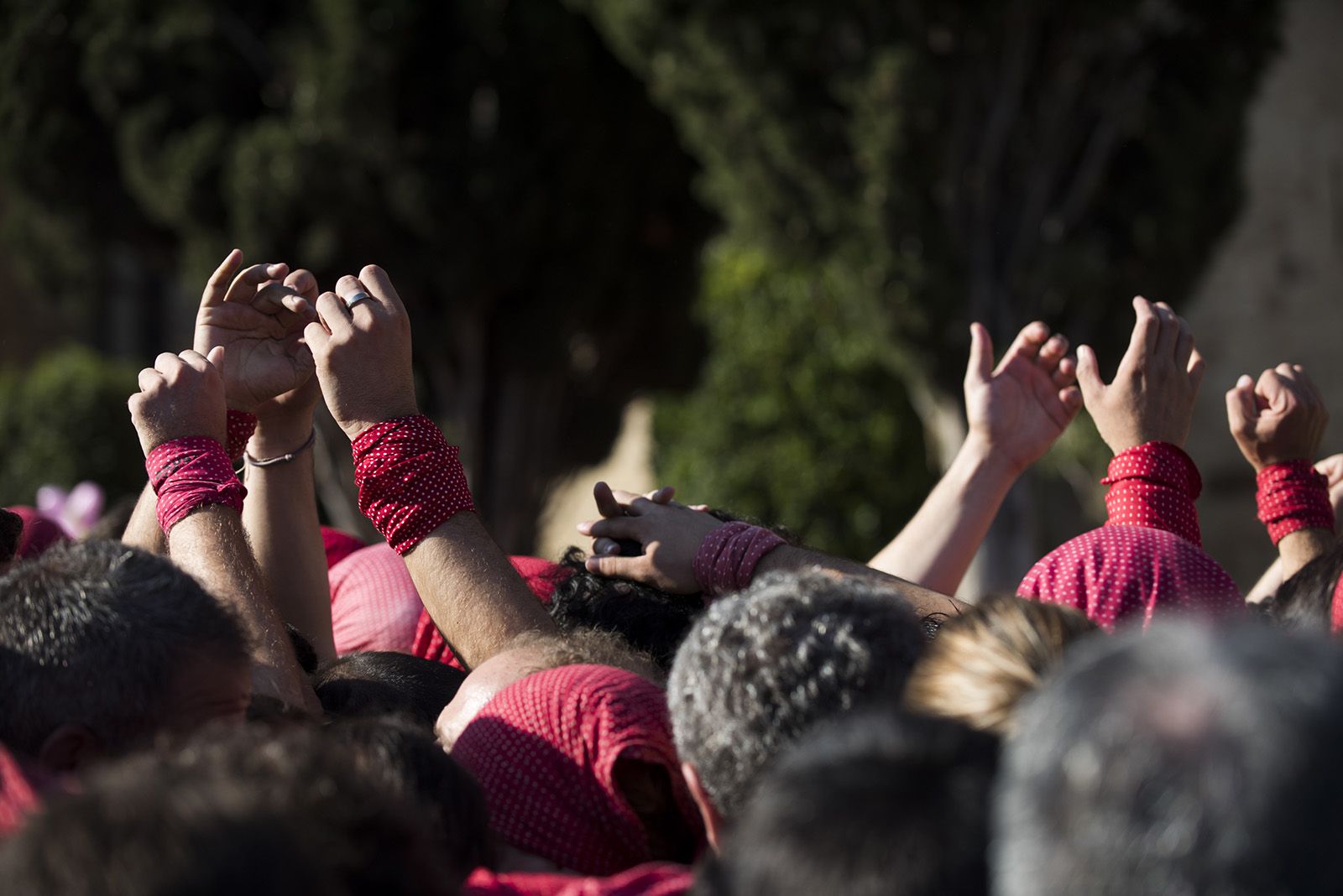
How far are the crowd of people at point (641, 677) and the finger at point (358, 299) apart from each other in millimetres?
14

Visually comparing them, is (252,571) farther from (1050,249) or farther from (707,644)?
(1050,249)

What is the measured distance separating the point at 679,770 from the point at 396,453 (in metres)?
0.76

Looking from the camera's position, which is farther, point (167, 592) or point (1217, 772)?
point (167, 592)

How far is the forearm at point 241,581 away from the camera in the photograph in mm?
2140

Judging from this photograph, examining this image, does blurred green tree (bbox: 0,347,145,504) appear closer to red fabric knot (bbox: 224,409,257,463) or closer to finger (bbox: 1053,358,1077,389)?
red fabric knot (bbox: 224,409,257,463)

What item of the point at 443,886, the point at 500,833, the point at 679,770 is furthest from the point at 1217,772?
the point at 500,833

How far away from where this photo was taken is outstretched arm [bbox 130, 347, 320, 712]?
215 cm

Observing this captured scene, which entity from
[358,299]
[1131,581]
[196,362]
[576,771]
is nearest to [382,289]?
[358,299]

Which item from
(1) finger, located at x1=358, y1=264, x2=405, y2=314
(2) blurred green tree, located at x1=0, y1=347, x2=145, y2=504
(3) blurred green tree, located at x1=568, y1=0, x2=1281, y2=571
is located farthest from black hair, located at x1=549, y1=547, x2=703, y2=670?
(2) blurred green tree, located at x1=0, y1=347, x2=145, y2=504

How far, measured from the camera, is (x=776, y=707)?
1.50 meters

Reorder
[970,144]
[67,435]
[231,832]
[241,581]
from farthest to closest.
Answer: [67,435] → [970,144] → [241,581] → [231,832]

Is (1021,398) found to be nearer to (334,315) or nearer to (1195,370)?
(1195,370)

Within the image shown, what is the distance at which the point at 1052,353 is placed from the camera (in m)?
3.08

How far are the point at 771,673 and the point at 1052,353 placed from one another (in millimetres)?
1793
